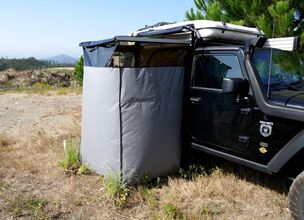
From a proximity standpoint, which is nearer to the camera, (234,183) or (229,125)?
(229,125)

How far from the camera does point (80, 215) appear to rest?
377cm

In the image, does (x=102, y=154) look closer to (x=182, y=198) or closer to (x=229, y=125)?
(x=182, y=198)

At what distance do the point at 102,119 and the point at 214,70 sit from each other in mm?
1455

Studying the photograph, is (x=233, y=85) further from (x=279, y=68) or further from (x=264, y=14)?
(x=264, y=14)

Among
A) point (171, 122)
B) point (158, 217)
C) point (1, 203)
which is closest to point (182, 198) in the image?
point (158, 217)

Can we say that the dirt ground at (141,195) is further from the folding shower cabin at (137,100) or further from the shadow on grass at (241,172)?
the folding shower cabin at (137,100)

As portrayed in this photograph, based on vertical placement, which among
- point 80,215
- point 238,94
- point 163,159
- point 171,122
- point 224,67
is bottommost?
point 80,215

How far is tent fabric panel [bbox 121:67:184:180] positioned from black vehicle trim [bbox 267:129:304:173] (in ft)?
4.28

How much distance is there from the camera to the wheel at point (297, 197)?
10.9ft

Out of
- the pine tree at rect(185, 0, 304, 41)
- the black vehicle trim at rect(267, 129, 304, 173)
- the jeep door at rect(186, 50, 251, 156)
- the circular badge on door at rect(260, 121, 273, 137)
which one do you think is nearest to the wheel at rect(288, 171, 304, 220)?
the black vehicle trim at rect(267, 129, 304, 173)

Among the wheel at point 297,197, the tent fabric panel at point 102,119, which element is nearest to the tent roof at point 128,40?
the tent fabric panel at point 102,119

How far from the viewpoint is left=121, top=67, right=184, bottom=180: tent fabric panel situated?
4172mm

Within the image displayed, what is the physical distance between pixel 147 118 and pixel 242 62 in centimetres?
124

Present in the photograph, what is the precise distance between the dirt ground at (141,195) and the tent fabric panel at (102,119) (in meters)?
0.29
